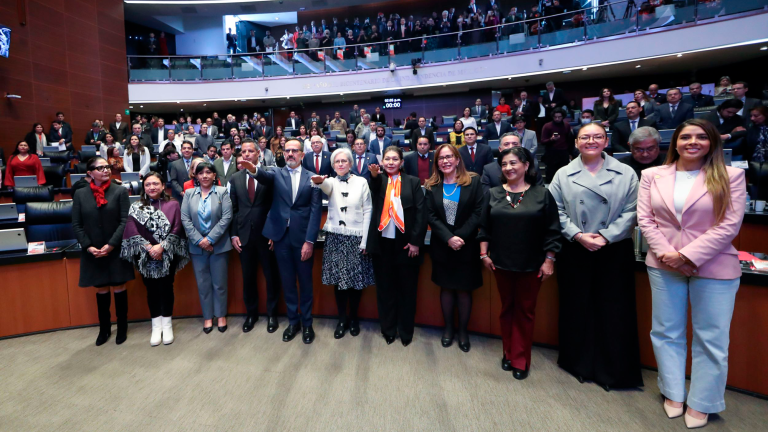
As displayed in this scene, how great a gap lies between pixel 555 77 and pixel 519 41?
5.84 ft

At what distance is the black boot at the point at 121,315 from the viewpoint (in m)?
3.05

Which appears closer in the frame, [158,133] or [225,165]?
[225,165]

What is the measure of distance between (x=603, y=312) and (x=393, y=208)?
1.57m

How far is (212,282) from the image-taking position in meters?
3.31

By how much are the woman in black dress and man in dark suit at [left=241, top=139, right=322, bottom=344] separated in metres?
1.38

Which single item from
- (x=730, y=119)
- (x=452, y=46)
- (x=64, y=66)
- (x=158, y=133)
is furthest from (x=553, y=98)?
(x=64, y=66)

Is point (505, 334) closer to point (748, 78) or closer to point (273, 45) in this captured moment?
point (748, 78)

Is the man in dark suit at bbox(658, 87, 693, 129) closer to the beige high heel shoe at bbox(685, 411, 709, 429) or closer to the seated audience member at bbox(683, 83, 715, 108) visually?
the seated audience member at bbox(683, 83, 715, 108)

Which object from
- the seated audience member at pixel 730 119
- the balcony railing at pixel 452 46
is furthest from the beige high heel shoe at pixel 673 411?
the balcony railing at pixel 452 46

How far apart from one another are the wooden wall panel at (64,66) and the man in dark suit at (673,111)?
14264 mm

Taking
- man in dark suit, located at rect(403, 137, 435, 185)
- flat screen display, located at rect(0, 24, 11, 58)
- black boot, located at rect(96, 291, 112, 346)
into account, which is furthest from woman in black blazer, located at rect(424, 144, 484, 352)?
flat screen display, located at rect(0, 24, 11, 58)

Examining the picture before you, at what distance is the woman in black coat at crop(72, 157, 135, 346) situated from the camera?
9.53ft

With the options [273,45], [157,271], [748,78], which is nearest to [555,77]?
[748,78]

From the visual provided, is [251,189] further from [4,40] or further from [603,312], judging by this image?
[4,40]
